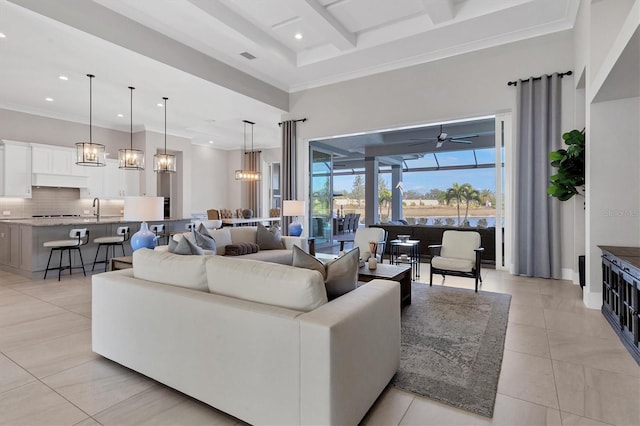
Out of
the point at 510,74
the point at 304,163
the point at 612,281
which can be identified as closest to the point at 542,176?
the point at 510,74

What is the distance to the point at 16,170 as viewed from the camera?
7.41m

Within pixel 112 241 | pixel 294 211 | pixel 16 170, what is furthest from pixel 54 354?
pixel 16 170

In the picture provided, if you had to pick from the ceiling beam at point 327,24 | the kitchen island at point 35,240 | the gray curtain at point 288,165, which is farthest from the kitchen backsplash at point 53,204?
the ceiling beam at point 327,24

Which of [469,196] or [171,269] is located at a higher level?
[469,196]

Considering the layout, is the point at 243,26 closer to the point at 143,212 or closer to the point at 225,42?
the point at 225,42

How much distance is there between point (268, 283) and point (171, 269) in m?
0.86

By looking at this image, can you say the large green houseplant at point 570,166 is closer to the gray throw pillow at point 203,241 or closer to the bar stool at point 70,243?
the gray throw pillow at point 203,241

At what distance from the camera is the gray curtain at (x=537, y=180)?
536cm

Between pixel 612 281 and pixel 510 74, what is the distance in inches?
149

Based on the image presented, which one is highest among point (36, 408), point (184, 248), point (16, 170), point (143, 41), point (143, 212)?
point (143, 41)

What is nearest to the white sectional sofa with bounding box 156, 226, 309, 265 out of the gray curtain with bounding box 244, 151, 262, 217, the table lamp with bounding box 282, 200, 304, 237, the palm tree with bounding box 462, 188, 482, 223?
the table lamp with bounding box 282, 200, 304, 237

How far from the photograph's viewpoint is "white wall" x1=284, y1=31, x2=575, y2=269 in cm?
539

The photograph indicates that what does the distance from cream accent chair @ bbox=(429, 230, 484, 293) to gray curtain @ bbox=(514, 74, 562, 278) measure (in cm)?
122

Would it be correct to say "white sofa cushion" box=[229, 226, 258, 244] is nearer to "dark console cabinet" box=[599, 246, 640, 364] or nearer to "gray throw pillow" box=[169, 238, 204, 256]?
"gray throw pillow" box=[169, 238, 204, 256]
